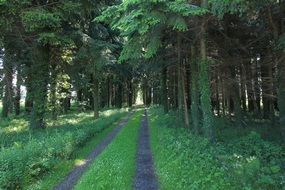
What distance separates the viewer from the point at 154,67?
26953 millimetres

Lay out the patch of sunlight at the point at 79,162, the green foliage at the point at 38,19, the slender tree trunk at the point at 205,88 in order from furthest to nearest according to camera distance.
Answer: the green foliage at the point at 38,19
the slender tree trunk at the point at 205,88
the patch of sunlight at the point at 79,162

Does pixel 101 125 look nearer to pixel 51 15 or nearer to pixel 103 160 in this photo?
pixel 51 15

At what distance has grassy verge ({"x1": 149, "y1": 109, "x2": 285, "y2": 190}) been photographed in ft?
28.9

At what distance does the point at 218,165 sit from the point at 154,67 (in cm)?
1660

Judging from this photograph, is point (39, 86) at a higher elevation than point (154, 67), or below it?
below

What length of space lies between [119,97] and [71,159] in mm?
44368

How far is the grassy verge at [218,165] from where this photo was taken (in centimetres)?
882

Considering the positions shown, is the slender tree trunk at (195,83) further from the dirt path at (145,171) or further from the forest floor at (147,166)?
the dirt path at (145,171)

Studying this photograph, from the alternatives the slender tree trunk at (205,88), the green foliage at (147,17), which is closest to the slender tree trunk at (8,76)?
the green foliage at (147,17)

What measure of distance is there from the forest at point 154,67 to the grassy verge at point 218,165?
4 cm

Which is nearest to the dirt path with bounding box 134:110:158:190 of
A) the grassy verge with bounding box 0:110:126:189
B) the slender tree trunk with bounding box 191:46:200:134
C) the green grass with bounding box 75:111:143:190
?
A: the green grass with bounding box 75:111:143:190

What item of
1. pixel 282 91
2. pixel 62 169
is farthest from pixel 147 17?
pixel 282 91

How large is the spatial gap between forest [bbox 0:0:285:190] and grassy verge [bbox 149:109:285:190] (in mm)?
42

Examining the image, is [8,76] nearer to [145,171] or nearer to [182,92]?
[182,92]
